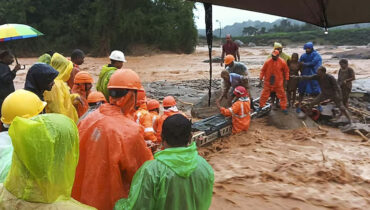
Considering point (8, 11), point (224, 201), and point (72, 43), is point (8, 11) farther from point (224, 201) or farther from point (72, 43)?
point (224, 201)

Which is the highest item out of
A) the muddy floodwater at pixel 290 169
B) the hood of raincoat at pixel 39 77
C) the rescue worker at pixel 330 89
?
the hood of raincoat at pixel 39 77

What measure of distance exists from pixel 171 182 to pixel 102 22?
1033 inches

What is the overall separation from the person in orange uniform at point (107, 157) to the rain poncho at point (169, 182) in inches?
10.7

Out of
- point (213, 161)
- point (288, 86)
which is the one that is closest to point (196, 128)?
point (213, 161)

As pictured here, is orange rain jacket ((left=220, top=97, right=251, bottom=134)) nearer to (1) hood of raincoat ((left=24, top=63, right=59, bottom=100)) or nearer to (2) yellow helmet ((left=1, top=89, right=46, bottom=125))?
(1) hood of raincoat ((left=24, top=63, right=59, bottom=100))

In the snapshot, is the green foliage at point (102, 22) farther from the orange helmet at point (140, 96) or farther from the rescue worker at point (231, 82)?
the orange helmet at point (140, 96)

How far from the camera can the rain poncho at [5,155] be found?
1866 millimetres

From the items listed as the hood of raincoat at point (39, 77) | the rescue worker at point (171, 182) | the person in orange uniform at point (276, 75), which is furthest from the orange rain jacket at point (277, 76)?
the rescue worker at point (171, 182)

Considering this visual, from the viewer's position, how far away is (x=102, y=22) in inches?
1035

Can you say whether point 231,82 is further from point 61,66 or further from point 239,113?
point 61,66

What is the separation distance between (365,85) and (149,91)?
693cm

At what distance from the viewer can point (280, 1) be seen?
1931 mm

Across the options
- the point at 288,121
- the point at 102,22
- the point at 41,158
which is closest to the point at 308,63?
the point at 288,121

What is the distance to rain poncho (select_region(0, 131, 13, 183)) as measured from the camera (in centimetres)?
187
